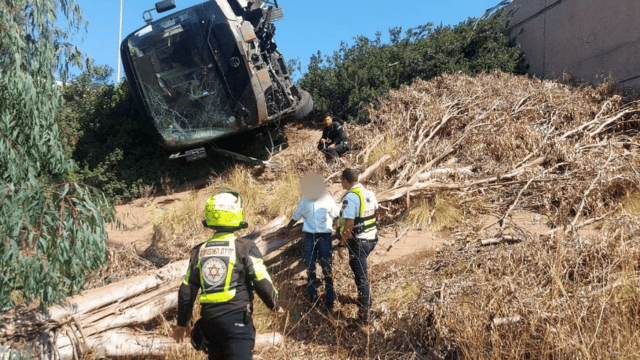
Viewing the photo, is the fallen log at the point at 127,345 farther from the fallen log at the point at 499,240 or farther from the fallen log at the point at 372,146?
the fallen log at the point at 372,146

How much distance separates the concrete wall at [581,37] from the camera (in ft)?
33.5

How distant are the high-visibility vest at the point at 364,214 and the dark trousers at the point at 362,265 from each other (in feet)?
0.41

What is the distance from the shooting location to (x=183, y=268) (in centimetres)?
494

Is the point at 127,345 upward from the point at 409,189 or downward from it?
downward

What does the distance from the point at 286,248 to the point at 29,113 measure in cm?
314

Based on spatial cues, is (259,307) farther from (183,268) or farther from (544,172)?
(544,172)

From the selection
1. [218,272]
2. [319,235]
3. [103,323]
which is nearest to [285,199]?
[319,235]

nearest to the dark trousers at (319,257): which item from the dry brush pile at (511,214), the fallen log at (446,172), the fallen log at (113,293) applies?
the dry brush pile at (511,214)

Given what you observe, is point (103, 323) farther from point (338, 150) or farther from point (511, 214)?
point (338, 150)

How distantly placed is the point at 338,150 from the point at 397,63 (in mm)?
5045

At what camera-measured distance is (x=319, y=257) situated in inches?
200

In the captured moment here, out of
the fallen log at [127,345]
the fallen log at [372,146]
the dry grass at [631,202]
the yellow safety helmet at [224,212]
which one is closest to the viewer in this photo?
the yellow safety helmet at [224,212]

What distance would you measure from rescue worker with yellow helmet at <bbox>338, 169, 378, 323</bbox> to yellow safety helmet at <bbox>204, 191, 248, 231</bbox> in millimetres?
1723

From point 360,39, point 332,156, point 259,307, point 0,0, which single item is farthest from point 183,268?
point 360,39
